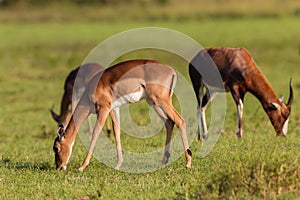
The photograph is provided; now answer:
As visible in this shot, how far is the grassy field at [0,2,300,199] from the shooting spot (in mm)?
7633

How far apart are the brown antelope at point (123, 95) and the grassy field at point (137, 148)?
0.39 m

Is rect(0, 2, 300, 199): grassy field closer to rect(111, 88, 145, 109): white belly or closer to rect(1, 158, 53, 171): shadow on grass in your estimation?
rect(1, 158, 53, 171): shadow on grass

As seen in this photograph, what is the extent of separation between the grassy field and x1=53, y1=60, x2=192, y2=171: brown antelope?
0.39 m

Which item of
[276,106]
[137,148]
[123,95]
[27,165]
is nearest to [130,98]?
[123,95]

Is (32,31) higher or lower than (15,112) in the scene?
lower

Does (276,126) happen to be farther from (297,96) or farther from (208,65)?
(297,96)

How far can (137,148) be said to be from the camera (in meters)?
10.9

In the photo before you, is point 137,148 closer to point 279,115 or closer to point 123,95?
point 123,95

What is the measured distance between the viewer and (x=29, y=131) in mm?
14461

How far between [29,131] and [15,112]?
2.44m

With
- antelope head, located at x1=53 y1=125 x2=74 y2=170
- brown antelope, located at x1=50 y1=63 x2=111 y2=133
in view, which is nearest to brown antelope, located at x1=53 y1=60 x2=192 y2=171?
antelope head, located at x1=53 y1=125 x2=74 y2=170

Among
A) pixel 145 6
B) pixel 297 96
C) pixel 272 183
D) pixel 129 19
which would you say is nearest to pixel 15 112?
pixel 297 96

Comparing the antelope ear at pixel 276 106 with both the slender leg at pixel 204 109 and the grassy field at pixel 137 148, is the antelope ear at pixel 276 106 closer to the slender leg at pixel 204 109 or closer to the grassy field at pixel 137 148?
the grassy field at pixel 137 148

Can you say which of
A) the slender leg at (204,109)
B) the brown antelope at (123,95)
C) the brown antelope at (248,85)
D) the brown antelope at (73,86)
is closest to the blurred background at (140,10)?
the brown antelope at (73,86)
